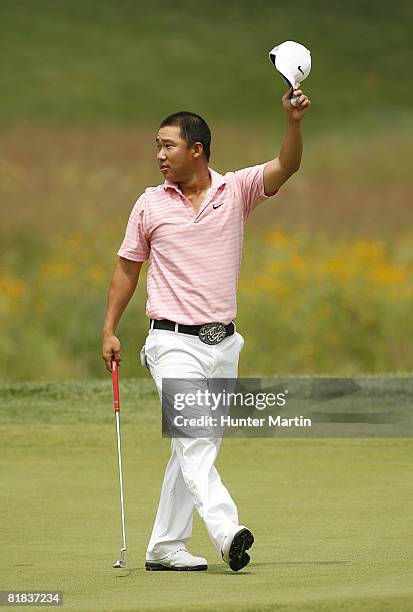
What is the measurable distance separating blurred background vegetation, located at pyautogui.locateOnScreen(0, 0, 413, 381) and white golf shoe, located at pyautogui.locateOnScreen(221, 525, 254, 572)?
984 centimetres

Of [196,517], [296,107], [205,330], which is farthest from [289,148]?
[196,517]

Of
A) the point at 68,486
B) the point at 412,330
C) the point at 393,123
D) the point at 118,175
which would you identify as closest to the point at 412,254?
the point at 412,330

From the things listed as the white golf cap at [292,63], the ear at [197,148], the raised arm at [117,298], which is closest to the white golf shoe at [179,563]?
the raised arm at [117,298]

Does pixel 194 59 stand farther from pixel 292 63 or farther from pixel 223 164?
pixel 292 63

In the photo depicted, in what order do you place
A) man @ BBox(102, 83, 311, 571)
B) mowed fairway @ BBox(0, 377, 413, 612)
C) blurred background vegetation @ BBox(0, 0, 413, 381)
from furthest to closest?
blurred background vegetation @ BBox(0, 0, 413, 381), man @ BBox(102, 83, 311, 571), mowed fairway @ BBox(0, 377, 413, 612)

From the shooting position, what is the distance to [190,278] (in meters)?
5.44

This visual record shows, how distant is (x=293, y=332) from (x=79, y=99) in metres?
12.6

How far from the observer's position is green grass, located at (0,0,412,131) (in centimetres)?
2717

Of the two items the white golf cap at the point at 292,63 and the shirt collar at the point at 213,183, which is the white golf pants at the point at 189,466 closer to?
the shirt collar at the point at 213,183

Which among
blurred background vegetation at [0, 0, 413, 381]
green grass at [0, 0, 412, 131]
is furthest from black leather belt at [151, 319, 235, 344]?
green grass at [0, 0, 412, 131]

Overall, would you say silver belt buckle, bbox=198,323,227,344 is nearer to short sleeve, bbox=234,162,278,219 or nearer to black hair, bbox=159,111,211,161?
short sleeve, bbox=234,162,278,219

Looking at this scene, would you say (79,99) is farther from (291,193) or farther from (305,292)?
(305,292)

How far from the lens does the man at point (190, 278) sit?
17.8ft

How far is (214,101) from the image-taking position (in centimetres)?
2786
